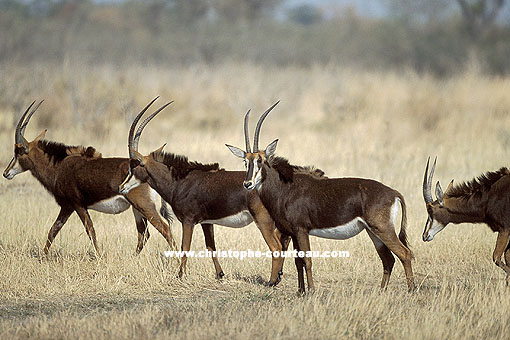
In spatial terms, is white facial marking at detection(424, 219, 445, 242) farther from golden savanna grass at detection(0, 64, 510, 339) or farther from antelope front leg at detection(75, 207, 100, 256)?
antelope front leg at detection(75, 207, 100, 256)

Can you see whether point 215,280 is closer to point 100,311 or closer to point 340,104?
point 100,311

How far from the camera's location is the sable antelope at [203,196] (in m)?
8.65

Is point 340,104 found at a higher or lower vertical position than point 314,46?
lower

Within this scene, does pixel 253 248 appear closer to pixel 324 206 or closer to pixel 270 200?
pixel 270 200

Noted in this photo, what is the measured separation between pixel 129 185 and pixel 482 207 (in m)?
4.16

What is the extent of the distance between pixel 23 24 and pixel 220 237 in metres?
33.1

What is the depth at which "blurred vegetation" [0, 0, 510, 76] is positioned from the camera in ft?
123

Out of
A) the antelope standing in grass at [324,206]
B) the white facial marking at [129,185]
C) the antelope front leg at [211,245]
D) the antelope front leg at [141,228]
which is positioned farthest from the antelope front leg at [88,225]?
the antelope standing in grass at [324,206]

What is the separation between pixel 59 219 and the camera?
9.90 m

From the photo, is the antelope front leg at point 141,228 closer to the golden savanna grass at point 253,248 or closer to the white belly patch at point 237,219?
the golden savanna grass at point 253,248

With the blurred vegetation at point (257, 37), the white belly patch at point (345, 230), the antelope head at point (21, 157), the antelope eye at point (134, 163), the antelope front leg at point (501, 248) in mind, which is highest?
the blurred vegetation at point (257, 37)

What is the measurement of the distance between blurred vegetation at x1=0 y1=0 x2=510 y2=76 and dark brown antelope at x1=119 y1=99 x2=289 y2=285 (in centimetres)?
2299

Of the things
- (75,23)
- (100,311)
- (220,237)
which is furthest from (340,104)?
(75,23)

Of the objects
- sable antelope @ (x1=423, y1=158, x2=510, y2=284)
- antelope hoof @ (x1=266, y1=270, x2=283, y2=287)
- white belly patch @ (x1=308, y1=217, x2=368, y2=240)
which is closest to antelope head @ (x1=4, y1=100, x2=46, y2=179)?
antelope hoof @ (x1=266, y1=270, x2=283, y2=287)
